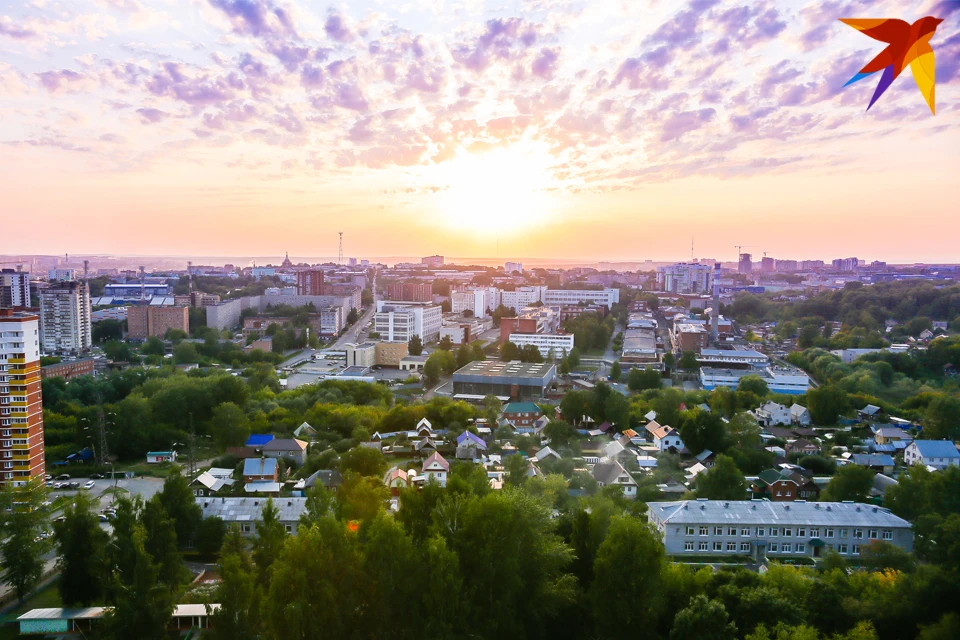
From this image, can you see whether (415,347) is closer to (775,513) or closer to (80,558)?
(775,513)

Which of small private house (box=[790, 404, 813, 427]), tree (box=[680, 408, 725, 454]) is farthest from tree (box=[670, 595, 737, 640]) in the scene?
small private house (box=[790, 404, 813, 427])

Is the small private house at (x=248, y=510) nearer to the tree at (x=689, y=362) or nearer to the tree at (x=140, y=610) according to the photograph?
the tree at (x=140, y=610)

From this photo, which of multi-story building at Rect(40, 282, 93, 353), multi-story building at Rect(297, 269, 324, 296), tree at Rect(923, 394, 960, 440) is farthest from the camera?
multi-story building at Rect(297, 269, 324, 296)

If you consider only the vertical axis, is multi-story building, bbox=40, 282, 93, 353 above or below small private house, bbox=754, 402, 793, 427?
above

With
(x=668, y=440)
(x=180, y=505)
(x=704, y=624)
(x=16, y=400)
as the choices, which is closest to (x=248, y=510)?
(x=180, y=505)

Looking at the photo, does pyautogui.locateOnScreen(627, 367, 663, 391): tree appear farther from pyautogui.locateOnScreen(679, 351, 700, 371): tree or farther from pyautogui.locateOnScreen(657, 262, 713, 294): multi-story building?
pyautogui.locateOnScreen(657, 262, 713, 294): multi-story building

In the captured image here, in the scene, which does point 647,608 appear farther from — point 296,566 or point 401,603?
point 296,566
